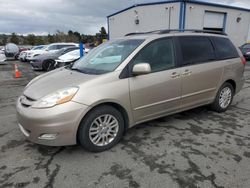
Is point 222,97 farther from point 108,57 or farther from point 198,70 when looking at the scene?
point 108,57

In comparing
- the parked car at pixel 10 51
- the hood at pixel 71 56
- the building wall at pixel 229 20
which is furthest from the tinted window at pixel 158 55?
the parked car at pixel 10 51

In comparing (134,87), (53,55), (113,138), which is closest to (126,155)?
(113,138)

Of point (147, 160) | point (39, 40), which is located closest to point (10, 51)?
point (147, 160)

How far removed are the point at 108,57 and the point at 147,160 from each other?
1846mm

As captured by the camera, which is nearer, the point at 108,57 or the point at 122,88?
the point at 122,88

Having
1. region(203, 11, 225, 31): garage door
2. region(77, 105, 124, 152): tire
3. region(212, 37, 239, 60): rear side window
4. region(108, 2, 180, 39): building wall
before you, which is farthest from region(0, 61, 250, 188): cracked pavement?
region(203, 11, 225, 31): garage door

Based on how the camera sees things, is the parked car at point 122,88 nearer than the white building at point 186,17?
Yes

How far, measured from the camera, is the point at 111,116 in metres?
2.93

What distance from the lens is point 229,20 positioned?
1994 centimetres

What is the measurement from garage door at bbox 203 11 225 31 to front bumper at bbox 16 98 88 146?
19173 mm

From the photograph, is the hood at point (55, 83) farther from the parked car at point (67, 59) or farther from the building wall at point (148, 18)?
the building wall at point (148, 18)

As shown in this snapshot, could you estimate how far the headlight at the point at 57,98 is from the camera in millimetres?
2562

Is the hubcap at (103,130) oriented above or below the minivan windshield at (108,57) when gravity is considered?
below

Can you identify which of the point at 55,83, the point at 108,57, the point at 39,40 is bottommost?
the point at 55,83
